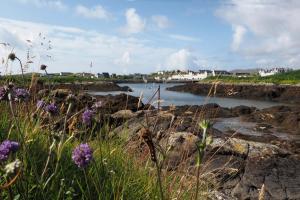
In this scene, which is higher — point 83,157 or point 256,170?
point 83,157

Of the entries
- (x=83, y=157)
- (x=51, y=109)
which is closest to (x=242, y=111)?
(x=51, y=109)

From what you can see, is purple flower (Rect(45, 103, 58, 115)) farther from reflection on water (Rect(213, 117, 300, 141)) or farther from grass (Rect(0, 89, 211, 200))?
reflection on water (Rect(213, 117, 300, 141))

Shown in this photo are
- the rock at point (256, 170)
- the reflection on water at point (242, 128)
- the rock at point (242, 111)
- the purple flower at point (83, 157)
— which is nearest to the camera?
the purple flower at point (83, 157)

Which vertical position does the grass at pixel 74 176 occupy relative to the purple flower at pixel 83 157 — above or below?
below

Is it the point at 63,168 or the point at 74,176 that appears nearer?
the point at 74,176

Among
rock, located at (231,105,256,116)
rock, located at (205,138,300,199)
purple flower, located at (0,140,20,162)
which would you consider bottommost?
rock, located at (231,105,256,116)

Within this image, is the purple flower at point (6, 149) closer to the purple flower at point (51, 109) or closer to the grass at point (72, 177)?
the grass at point (72, 177)

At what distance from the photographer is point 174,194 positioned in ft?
15.7

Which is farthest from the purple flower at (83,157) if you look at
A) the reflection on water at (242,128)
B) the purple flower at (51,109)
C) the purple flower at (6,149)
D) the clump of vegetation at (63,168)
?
the reflection on water at (242,128)

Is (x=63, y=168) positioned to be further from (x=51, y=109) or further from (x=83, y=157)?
(x=83, y=157)

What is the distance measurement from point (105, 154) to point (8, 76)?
114 inches

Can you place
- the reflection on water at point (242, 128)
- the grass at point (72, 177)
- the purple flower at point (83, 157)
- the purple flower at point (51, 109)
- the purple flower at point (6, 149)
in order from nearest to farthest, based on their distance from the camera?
the purple flower at point (6, 149)
the purple flower at point (83, 157)
the purple flower at point (51, 109)
the grass at point (72, 177)
the reflection on water at point (242, 128)

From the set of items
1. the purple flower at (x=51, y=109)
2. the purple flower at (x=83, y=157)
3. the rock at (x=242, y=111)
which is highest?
the purple flower at (x=51, y=109)

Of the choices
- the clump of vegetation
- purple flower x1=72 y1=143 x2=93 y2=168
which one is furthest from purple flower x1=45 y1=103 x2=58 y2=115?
purple flower x1=72 y1=143 x2=93 y2=168
